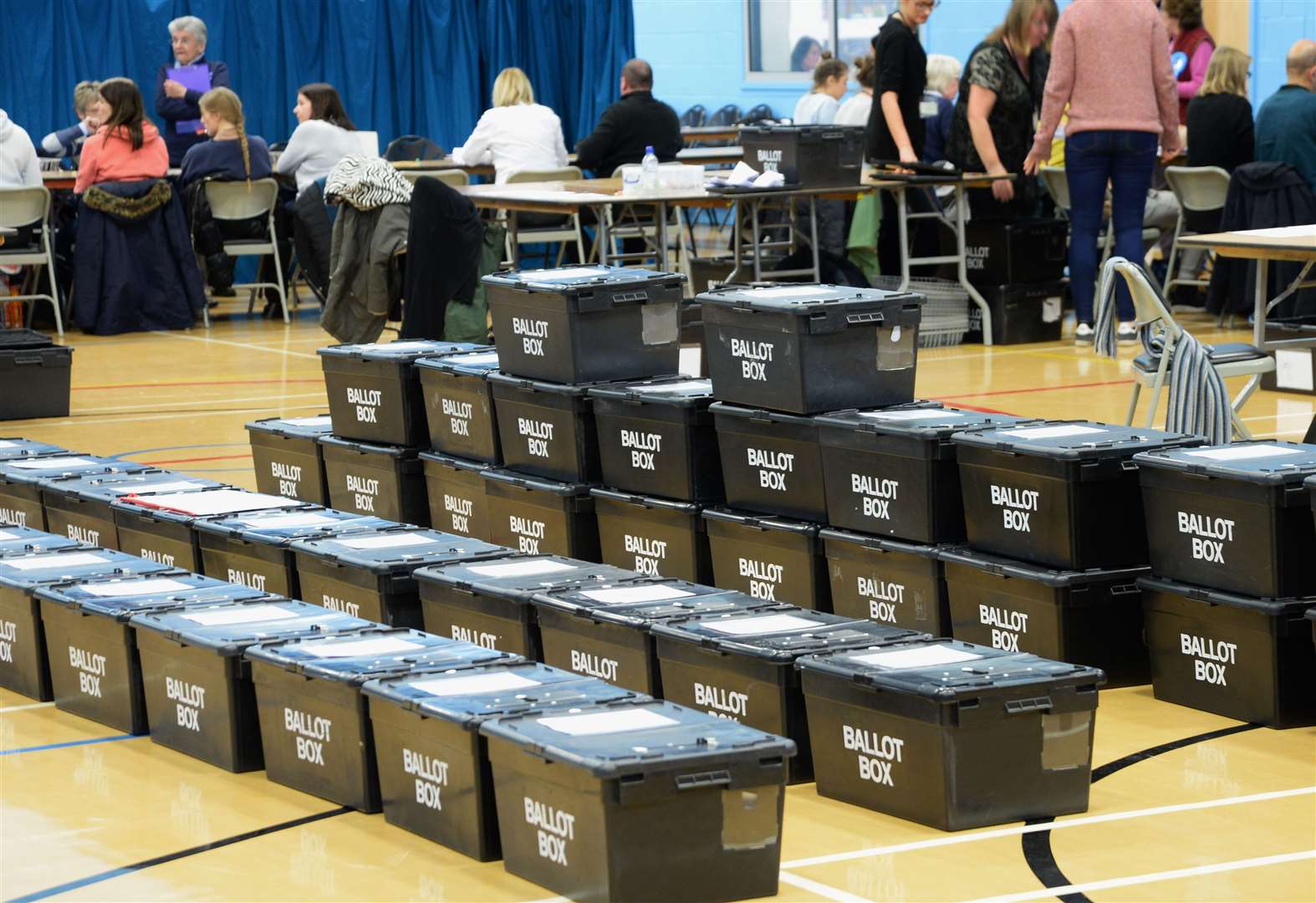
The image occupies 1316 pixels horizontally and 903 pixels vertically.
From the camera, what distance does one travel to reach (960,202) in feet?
31.2

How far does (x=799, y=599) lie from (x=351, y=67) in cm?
1117

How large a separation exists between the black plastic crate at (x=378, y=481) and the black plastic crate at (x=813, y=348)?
1137 mm

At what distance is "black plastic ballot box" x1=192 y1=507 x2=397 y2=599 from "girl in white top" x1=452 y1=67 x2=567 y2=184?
263 inches

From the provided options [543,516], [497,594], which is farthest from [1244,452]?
[543,516]

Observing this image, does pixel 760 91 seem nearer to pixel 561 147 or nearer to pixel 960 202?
pixel 561 147

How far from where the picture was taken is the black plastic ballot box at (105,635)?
4.05 meters

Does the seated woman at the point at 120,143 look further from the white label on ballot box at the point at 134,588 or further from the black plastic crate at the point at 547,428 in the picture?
the white label on ballot box at the point at 134,588

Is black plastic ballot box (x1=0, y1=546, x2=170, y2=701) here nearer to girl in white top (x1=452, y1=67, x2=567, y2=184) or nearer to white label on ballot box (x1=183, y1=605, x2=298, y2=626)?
white label on ballot box (x1=183, y1=605, x2=298, y2=626)

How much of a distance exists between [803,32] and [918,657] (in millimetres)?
14470

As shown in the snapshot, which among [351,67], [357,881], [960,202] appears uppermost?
[351,67]

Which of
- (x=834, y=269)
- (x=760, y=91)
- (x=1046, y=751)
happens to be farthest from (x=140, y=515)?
(x=760, y=91)

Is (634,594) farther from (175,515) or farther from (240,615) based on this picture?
(175,515)

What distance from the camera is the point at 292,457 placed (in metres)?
6.02

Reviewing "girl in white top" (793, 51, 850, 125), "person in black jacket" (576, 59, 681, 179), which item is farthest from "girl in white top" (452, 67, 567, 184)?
"girl in white top" (793, 51, 850, 125)
